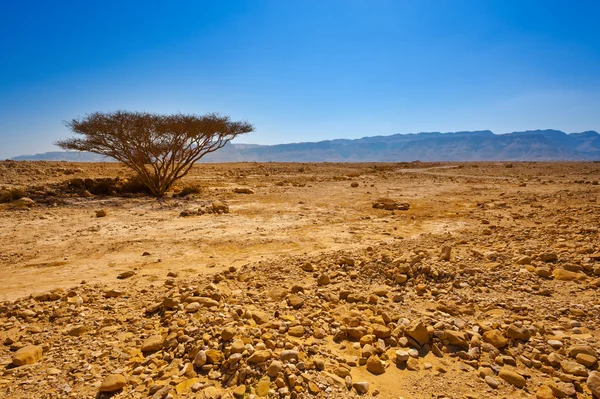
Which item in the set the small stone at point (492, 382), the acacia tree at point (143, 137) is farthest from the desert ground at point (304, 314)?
the acacia tree at point (143, 137)

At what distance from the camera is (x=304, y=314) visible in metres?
3.72

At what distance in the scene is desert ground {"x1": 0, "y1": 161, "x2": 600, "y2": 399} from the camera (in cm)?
262

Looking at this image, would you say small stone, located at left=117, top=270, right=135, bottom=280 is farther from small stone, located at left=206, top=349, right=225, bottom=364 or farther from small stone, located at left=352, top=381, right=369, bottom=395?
small stone, located at left=352, top=381, right=369, bottom=395

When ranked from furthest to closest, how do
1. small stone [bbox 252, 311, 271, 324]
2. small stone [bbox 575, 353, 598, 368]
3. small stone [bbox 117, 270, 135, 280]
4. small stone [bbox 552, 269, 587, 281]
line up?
small stone [bbox 117, 270, 135, 280], small stone [bbox 552, 269, 587, 281], small stone [bbox 252, 311, 271, 324], small stone [bbox 575, 353, 598, 368]

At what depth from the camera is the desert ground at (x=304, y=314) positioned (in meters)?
2.62

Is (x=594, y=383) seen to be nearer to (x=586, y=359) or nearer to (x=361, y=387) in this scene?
(x=586, y=359)

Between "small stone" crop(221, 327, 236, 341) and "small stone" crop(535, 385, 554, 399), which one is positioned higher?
"small stone" crop(221, 327, 236, 341)

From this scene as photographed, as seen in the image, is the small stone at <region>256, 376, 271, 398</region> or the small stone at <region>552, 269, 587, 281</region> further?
the small stone at <region>552, 269, 587, 281</region>

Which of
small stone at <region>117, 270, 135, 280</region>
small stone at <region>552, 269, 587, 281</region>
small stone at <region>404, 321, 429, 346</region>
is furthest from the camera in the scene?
small stone at <region>117, 270, 135, 280</region>

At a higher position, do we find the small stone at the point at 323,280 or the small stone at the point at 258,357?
the small stone at the point at 258,357

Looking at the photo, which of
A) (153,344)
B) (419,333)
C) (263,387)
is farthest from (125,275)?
(419,333)

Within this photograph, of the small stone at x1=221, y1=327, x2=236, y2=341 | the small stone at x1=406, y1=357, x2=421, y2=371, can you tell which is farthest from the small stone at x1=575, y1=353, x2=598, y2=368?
the small stone at x1=221, y1=327, x2=236, y2=341

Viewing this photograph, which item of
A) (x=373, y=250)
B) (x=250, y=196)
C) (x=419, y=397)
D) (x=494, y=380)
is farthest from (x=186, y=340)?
(x=250, y=196)

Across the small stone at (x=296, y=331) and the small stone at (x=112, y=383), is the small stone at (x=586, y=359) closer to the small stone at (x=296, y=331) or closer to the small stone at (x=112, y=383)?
the small stone at (x=296, y=331)
